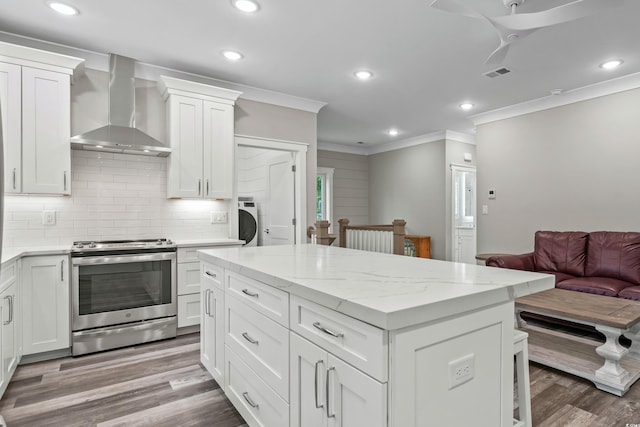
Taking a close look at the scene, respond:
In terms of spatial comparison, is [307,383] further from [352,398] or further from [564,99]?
[564,99]

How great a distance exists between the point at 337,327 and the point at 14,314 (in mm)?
2556

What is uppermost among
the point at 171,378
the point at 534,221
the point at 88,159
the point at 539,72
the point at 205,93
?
the point at 539,72

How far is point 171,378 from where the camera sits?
2.52 meters

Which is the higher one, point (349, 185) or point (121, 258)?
point (349, 185)

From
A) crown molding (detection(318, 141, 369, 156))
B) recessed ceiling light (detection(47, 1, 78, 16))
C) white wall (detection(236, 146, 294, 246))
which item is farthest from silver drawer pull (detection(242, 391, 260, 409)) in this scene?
crown molding (detection(318, 141, 369, 156))

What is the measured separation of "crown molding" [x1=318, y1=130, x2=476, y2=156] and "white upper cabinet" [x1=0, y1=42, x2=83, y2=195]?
4.87 metres

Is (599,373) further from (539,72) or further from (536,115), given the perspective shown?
A: (536,115)

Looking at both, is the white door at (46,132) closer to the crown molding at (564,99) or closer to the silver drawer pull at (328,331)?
the silver drawer pull at (328,331)

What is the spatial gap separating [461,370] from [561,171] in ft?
14.3

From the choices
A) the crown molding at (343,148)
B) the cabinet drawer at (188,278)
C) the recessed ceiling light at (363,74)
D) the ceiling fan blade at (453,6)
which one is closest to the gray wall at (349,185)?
the crown molding at (343,148)

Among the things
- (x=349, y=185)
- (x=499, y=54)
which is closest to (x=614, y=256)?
(x=499, y=54)

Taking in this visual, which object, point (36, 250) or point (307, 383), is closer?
point (307, 383)

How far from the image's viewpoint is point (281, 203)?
16.4 feet

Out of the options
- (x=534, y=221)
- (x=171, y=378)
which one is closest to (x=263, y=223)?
(x=171, y=378)
